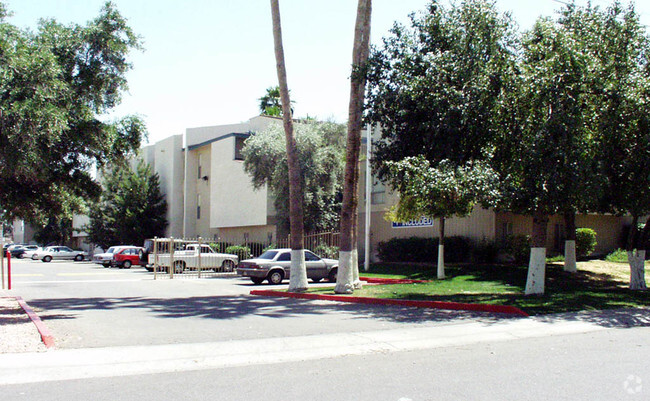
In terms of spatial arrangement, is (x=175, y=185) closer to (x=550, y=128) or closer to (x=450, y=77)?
(x=450, y=77)

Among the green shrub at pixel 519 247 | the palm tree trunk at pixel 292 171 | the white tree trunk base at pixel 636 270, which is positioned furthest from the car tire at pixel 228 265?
the white tree trunk base at pixel 636 270

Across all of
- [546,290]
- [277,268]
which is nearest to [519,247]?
[546,290]

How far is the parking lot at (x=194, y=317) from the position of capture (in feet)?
34.4

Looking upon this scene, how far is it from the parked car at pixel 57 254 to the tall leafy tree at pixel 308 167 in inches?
1150

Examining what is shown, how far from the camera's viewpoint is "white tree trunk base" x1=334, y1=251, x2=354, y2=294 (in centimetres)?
1780

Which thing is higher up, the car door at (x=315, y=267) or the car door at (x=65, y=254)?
the car door at (x=315, y=267)

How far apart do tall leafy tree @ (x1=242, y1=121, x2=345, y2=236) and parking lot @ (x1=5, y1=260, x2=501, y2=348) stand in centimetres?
1263

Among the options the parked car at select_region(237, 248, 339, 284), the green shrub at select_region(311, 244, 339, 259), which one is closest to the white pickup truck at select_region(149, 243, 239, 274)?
the green shrub at select_region(311, 244, 339, 259)

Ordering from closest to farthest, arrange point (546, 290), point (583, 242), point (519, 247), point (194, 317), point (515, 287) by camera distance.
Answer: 1. point (194, 317)
2. point (546, 290)
3. point (515, 287)
4. point (519, 247)
5. point (583, 242)

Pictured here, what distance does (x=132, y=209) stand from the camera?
47.8 metres

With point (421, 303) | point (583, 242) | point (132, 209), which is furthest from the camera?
point (132, 209)

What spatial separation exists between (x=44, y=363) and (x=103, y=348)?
1119 mm

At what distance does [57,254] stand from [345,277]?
43.9 m

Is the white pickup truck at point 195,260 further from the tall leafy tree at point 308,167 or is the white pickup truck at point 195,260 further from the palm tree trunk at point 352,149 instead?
the palm tree trunk at point 352,149
